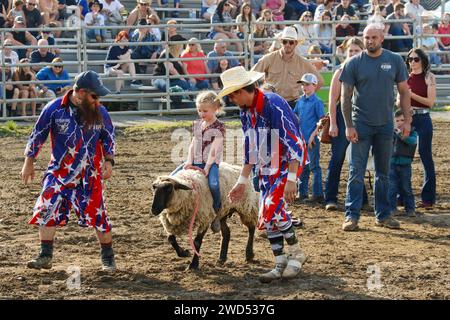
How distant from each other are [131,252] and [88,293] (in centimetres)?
169

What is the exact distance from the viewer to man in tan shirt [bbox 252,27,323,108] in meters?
12.1

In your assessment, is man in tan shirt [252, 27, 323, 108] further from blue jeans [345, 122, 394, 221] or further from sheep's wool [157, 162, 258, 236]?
sheep's wool [157, 162, 258, 236]

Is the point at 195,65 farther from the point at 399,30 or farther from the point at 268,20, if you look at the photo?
A: the point at 399,30

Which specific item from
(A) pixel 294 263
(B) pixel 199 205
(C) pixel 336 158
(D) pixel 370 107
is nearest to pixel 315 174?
(C) pixel 336 158

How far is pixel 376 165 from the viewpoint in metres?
10.5

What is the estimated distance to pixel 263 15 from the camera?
2108 centimetres

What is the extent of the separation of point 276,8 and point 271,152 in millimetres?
16016

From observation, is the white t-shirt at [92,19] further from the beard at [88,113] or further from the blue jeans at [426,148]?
the beard at [88,113]

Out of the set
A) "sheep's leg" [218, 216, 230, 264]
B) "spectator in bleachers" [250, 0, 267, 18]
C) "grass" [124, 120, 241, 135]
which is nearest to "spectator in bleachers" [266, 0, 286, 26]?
"spectator in bleachers" [250, 0, 267, 18]

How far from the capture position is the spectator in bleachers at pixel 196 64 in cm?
2023

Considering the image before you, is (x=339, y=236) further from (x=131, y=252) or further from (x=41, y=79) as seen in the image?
(x=41, y=79)

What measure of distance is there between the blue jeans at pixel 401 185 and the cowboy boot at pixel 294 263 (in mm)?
3211

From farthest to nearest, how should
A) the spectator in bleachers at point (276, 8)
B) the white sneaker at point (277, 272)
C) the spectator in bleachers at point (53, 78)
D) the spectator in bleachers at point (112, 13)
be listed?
the spectator in bleachers at point (276, 8) → the spectator in bleachers at point (112, 13) → the spectator in bleachers at point (53, 78) → the white sneaker at point (277, 272)

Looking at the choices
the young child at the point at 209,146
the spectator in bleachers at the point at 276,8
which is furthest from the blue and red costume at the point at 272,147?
the spectator in bleachers at the point at 276,8
